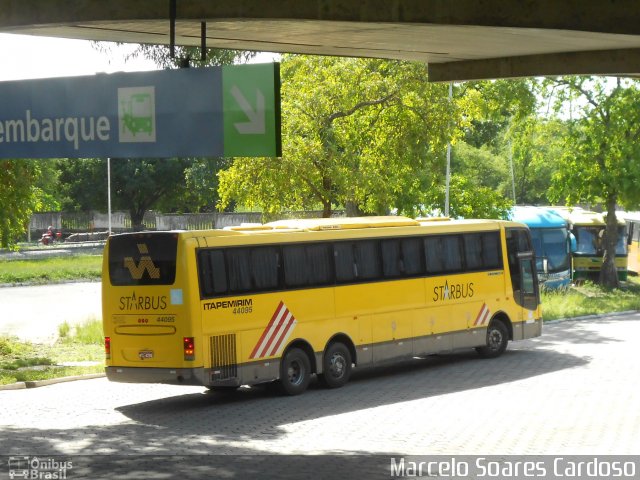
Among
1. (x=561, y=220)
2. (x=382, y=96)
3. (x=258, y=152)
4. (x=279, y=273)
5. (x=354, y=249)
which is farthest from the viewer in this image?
(x=561, y=220)

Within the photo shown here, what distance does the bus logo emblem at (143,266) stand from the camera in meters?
20.6

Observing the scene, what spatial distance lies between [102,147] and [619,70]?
25.8 feet

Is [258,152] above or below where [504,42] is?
below

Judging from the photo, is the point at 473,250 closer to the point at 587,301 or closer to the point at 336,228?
the point at 336,228

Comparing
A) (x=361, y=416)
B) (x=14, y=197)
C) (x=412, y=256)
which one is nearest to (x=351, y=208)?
(x=412, y=256)

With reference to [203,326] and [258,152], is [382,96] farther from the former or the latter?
[258,152]

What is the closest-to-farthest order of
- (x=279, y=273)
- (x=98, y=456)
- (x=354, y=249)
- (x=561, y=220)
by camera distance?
(x=98, y=456), (x=279, y=273), (x=354, y=249), (x=561, y=220)

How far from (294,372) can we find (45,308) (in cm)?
2132

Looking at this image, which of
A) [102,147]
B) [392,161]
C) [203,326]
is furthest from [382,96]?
[102,147]

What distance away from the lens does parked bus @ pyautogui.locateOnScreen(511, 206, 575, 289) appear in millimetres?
50094

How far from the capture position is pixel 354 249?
2400 cm

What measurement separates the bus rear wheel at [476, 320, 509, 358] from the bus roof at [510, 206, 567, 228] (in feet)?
78.3

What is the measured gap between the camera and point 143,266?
20.8 metres

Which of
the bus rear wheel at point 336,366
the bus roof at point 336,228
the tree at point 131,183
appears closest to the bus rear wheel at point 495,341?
the bus roof at point 336,228
